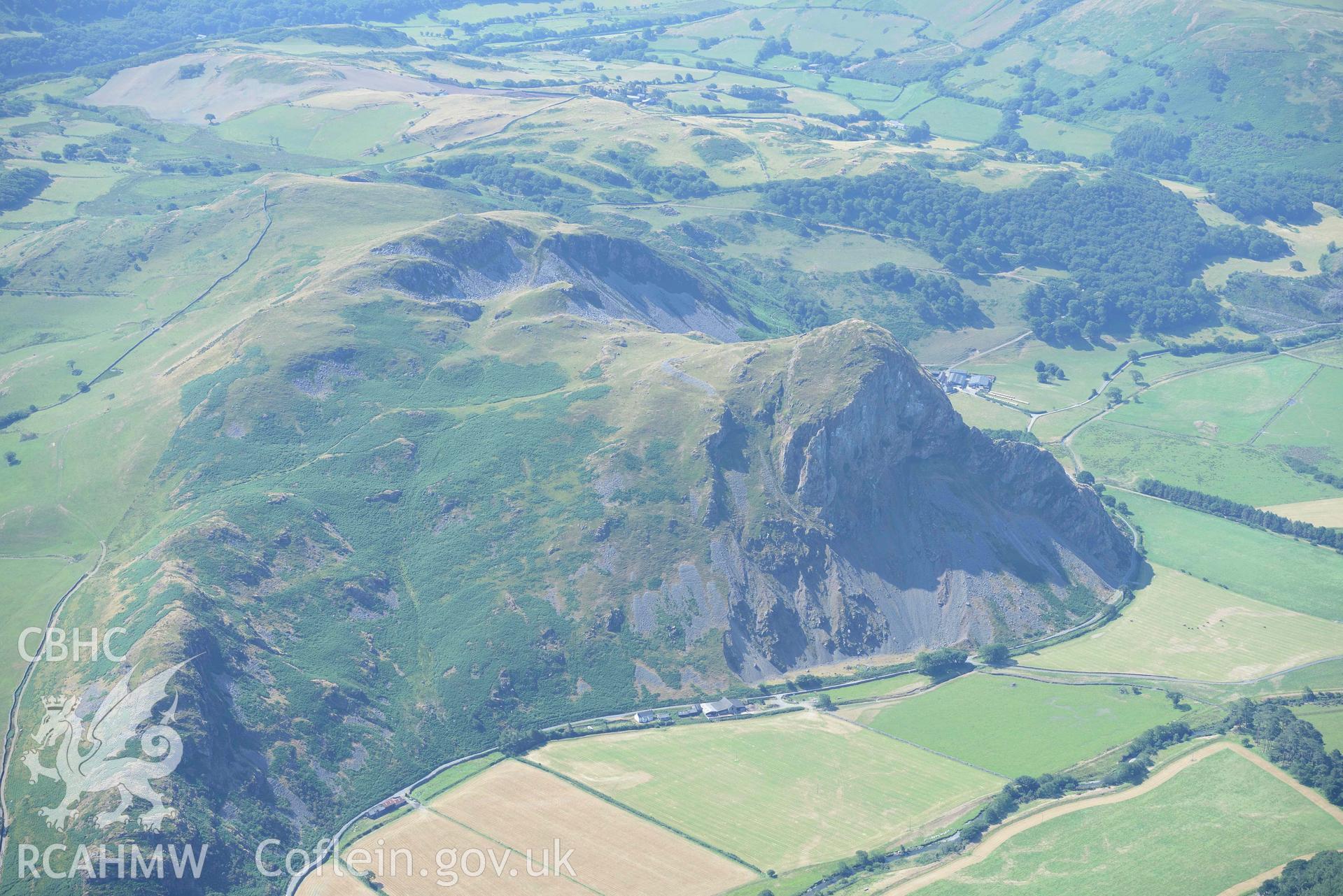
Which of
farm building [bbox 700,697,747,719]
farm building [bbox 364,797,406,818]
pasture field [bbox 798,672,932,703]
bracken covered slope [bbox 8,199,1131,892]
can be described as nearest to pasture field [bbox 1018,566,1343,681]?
bracken covered slope [bbox 8,199,1131,892]

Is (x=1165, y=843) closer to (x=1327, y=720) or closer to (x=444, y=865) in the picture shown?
(x=1327, y=720)

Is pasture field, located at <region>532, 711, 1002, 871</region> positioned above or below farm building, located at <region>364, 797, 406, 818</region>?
below

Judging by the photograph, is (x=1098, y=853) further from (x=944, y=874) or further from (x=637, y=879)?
(x=637, y=879)

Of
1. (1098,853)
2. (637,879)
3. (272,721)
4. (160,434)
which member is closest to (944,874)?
(1098,853)

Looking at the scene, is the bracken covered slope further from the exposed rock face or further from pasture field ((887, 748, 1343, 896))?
pasture field ((887, 748, 1343, 896))

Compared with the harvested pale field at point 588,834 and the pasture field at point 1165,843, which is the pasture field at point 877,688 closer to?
the pasture field at point 1165,843

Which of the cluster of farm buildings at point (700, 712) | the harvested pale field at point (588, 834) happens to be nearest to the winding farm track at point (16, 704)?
the harvested pale field at point (588, 834)
